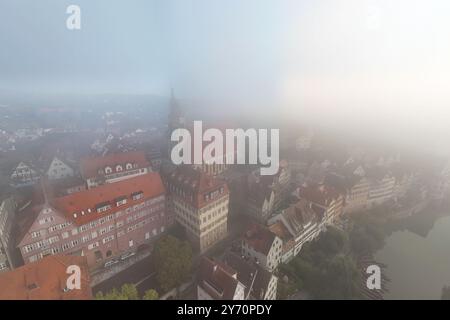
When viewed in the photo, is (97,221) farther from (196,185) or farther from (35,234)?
(196,185)

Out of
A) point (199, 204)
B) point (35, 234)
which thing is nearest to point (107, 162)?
point (35, 234)

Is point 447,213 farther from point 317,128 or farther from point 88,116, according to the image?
point 88,116

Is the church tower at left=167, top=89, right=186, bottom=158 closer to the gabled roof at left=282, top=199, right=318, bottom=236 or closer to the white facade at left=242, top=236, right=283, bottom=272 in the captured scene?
the gabled roof at left=282, top=199, right=318, bottom=236

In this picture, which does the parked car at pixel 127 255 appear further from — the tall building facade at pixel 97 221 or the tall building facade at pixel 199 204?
the tall building facade at pixel 199 204

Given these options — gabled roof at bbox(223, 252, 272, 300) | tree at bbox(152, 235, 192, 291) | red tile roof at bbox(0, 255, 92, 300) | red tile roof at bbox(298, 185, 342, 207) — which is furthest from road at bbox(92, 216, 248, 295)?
red tile roof at bbox(298, 185, 342, 207)

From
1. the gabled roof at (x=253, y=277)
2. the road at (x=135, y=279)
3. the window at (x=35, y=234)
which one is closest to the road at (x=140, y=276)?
the road at (x=135, y=279)
